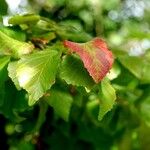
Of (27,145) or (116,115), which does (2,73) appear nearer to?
(116,115)

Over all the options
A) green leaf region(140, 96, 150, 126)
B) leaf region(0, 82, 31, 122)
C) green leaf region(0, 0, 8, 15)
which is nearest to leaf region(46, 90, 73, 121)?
leaf region(0, 82, 31, 122)

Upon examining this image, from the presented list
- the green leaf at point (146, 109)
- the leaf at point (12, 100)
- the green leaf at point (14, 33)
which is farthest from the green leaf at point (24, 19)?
the green leaf at point (146, 109)

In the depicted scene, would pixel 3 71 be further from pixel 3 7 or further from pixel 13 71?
pixel 3 7

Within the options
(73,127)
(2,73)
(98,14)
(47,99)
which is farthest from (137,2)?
(2,73)

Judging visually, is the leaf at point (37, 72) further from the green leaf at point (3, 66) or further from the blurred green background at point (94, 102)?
the blurred green background at point (94, 102)

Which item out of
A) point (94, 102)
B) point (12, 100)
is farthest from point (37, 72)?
point (94, 102)
